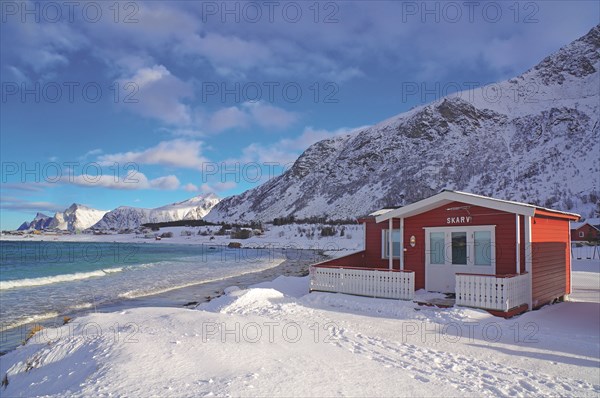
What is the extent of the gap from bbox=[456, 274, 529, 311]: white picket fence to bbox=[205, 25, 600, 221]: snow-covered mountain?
78674mm

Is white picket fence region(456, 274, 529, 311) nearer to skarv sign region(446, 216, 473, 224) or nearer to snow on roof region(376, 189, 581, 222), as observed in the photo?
snow on roof region(376, 189, 581, 222)

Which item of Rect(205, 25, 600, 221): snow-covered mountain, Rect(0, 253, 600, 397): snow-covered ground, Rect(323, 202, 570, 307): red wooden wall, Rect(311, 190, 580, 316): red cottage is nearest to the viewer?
Rect(0, 253, 600, 397): snow-covered ground

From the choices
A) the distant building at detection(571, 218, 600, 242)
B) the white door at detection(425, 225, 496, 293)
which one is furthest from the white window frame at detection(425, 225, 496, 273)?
the distant building at detection(571, 218, 600, 242)

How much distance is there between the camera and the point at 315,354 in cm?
734

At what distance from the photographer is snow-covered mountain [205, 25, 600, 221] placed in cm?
9794

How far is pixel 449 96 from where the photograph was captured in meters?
160

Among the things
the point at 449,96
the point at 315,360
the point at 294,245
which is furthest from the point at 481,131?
the point at 315,360

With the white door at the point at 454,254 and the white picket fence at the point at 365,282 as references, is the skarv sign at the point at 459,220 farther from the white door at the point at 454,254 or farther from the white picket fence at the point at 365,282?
the white picket fence at the point at 365,282

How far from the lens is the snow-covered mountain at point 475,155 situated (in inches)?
3856

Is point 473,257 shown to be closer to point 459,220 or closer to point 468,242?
point 468,242

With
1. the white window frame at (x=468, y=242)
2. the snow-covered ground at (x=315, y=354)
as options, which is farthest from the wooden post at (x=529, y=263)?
the white window frame at (x=468, y=242)

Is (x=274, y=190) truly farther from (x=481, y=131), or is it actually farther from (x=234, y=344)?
(x=234, y=344)

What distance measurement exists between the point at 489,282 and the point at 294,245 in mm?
53621

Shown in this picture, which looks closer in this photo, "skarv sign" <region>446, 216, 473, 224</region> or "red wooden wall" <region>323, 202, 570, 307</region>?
"red wooden wall" <region>323, 202, 570, 307</region>
